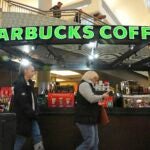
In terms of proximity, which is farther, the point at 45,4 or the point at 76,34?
the point at 45,4

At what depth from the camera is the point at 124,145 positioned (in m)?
5.40

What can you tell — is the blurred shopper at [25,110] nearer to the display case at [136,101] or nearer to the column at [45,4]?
the display case at [136,101]

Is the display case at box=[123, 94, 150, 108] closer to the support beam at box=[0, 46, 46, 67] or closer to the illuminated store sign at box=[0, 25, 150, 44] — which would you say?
the illuminated store sign at box=[0, 25, 150, 44]

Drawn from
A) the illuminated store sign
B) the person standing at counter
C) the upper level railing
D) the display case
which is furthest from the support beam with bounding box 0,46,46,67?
the person standing at counter

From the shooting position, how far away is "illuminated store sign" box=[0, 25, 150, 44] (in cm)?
669

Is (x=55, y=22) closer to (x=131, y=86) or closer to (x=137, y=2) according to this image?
(x=131, y=86)

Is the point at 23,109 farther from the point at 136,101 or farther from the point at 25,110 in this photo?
the point at 136,101

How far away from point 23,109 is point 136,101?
7.28 ft

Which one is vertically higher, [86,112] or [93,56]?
[93,56]

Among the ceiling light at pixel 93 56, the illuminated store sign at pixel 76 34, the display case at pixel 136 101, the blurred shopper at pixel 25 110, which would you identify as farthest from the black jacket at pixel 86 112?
the ceiling light at pixel 93 56

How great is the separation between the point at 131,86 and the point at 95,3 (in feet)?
45.4

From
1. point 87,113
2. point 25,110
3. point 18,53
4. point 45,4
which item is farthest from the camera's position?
point 45,4

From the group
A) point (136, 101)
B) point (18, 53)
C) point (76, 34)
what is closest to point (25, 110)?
point (136, 101)

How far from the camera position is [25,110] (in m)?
4.13
